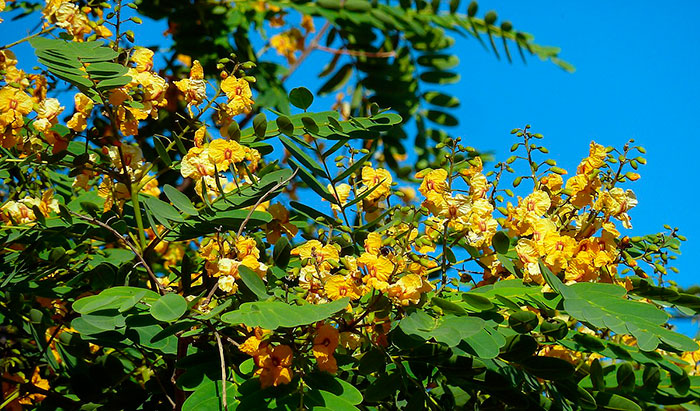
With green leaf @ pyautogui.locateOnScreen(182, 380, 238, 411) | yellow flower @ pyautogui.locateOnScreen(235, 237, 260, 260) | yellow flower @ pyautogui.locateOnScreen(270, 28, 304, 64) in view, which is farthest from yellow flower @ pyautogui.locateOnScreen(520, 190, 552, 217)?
yellow flower @ pyautogui.locateOnScreen(270, 28, 304, 64)

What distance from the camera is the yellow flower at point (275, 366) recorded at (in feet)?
3.57

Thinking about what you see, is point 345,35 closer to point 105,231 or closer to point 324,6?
point 324,6

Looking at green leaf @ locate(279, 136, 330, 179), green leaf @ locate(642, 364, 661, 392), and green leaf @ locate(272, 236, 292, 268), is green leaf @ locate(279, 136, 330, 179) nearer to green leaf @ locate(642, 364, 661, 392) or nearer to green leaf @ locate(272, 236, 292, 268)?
green leaf @ locate(272, 236, 292, 268)

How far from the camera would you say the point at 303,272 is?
3.82 feet

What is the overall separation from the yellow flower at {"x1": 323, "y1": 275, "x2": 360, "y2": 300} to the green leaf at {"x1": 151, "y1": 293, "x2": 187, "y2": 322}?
0.71 feet

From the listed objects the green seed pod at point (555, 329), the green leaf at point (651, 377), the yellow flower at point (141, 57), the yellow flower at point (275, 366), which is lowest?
the yellow flower at point (275, 366)

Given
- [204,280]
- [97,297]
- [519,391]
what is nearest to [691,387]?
[519,391]

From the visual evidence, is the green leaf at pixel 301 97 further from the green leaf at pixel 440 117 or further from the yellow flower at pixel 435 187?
the green leaf at pixel 440 117

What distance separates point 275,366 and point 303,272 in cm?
16

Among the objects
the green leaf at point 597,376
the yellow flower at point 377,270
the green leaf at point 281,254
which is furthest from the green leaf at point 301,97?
the green leaf at point 597,376

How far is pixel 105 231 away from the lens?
153 centimetres

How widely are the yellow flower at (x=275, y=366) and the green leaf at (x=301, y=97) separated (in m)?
0.48

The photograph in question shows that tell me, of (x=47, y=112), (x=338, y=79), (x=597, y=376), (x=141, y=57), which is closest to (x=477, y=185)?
(x=597, y=376)

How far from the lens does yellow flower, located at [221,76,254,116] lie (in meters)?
1.36
